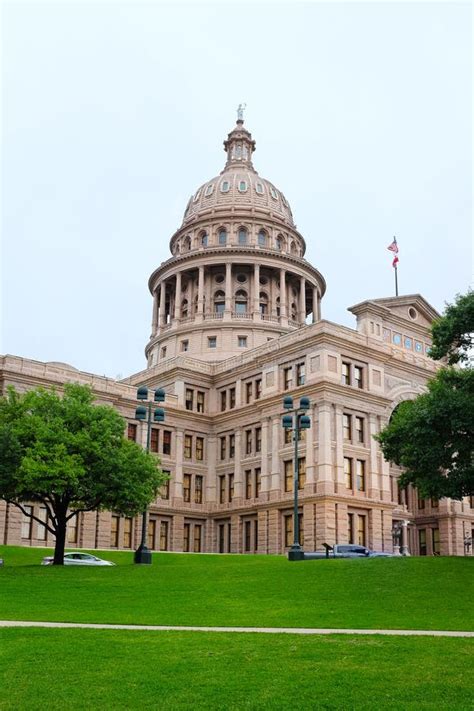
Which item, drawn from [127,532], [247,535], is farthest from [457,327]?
[127,532]

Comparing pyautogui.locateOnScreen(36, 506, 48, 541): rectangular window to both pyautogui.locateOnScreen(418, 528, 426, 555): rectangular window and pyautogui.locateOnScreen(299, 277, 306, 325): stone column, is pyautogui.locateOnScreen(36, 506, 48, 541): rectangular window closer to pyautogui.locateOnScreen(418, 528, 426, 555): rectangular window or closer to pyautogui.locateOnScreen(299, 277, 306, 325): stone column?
pyautogui.locateOnScreen(418, 528, 426, 555): rectangular window

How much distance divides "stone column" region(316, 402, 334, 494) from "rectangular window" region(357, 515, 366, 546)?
4286 millimetres

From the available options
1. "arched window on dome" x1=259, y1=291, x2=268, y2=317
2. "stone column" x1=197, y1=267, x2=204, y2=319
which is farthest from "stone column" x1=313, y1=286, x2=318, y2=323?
"stone column" x1=197, y1=267, x2=204, y2=319

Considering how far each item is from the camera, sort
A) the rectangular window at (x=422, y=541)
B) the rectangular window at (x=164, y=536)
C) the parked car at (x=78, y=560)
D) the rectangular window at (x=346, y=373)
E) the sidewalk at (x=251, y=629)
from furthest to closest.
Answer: the rectangular window at (x=422, y=541)
the rectangular window at (x=164, y=536)
the rectangular window at (x=346, y=373)
the parked car at (x=78, y=560)
the sidewalk at (x=251, y=629)

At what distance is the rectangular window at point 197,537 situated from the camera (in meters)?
70.1

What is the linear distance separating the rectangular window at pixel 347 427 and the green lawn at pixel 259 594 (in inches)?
1027

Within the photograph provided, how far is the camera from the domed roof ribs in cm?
10906

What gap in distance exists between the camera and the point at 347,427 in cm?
6259

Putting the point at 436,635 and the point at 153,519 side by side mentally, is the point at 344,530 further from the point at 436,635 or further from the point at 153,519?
the point at 436,635

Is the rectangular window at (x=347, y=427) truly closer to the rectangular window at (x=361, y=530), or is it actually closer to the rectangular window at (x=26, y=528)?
the rectangular window at (x=361, y=530)

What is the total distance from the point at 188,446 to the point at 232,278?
89.2 ft

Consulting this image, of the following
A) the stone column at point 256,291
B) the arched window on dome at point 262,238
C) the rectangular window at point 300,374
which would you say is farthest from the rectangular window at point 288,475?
the arched window on dome at point 262,238

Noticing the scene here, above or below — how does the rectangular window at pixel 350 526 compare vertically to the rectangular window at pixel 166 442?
below

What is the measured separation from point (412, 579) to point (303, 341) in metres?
36.1
